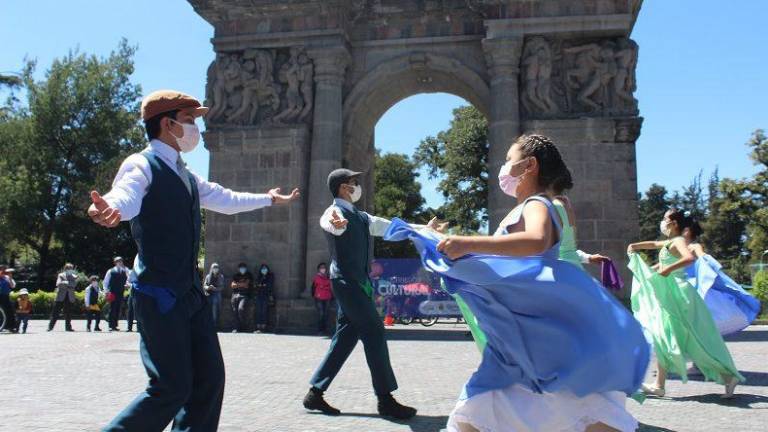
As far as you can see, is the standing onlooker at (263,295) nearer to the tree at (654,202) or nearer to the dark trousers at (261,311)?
the dark trousers at (261,311)

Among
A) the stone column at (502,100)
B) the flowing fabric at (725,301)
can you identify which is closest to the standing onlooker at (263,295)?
the stone column at (502,100)

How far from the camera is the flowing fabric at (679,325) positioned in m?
7.42

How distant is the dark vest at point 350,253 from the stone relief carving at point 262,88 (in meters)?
11.0

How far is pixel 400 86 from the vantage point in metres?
18.5

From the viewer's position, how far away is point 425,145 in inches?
2002

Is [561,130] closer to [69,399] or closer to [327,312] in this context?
[327,312]

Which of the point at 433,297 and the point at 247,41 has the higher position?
the point at 247,41

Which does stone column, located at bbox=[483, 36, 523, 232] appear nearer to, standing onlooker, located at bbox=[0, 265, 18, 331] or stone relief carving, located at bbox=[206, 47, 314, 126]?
stone relief carving, located at bbox=[206, 47, 314, 126]

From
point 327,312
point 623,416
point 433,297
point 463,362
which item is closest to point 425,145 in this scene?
point 433,297

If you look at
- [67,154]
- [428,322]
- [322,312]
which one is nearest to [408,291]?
[428,322]

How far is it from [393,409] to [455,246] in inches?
136

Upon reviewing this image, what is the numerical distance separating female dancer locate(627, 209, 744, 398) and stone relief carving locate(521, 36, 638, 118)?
27.3ft

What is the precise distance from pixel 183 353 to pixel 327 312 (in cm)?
1240

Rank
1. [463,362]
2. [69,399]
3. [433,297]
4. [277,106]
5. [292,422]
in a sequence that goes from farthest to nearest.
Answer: [433,297] < [277,106] < [463,362] < [69,399] < [292,422]
